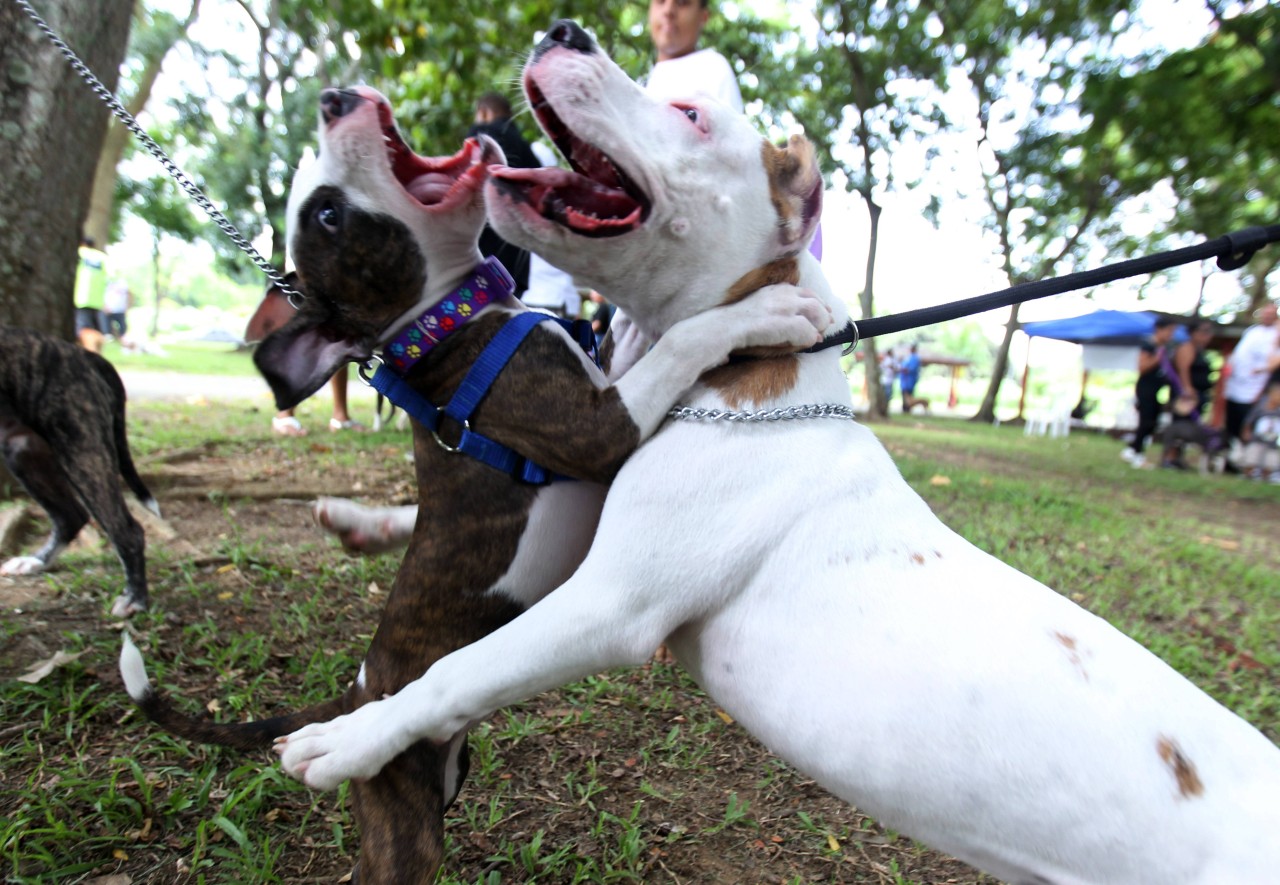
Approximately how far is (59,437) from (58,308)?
3.90 feet

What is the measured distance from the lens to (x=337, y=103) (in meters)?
1.90

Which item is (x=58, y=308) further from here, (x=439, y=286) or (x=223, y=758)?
(x=439, y=286)

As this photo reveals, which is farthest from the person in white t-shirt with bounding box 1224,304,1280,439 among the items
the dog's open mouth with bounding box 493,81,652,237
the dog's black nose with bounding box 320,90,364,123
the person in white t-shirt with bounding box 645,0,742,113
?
the dog's black nose with bounding box 320,90,364,123

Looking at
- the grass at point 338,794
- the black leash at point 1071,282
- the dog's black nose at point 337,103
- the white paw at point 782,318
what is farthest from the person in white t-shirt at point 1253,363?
the dog's black nose at point 337,103

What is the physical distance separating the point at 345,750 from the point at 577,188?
1.25m

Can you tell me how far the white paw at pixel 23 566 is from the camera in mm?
3570

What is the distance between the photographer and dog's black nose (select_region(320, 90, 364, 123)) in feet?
6.19

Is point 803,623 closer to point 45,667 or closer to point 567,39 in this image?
point 567,39

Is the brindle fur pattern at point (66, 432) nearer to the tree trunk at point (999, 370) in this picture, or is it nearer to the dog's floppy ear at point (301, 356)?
the dog's floppy ear at point (301, 356)

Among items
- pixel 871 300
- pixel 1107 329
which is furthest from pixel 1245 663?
pixel 1107 329

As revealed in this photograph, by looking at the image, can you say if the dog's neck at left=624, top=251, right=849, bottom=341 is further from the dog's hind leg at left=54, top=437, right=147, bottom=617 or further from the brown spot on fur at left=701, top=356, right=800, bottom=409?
the dog's hind leg at left=54, top=437, right=147, bottom=617

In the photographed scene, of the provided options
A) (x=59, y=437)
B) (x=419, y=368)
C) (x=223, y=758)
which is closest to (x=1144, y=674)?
(x=419, y=368)

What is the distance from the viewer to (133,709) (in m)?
2.58

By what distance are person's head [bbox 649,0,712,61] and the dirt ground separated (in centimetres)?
275
